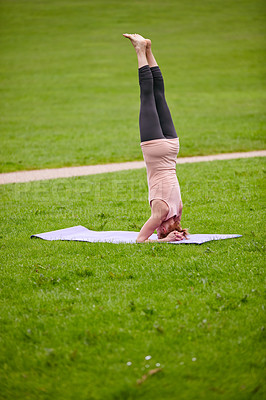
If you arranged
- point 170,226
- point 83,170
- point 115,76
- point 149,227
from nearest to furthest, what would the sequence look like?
1. point 149,227
2. point 170,226
3. point 83,170
4. point 115,76

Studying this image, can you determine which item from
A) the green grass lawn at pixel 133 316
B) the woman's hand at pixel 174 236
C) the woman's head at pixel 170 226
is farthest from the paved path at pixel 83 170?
the woman's hand at pixel 174 236

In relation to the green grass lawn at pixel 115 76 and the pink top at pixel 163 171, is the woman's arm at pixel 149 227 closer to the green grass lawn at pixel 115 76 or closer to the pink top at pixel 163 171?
the pink top at pixel 163 171

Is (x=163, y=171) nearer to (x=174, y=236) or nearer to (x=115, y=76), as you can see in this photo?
(x=174, y=236)

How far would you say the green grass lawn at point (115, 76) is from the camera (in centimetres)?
2012

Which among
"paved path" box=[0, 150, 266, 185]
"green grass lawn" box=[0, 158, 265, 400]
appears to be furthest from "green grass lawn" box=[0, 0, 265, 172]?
"green grass lawn" box=[0, 158, 265, 400]

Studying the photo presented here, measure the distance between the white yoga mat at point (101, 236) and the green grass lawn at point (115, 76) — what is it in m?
8.35

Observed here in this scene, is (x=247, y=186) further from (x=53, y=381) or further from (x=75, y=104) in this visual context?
(x=75, y=104)

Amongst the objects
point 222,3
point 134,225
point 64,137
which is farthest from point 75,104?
point 222,3

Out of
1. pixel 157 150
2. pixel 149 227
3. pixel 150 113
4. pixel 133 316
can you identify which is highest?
pixel 150 113

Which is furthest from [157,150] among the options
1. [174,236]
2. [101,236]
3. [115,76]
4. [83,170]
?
[115,76]

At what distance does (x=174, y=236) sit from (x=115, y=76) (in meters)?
32.5

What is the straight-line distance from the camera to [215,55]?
42.2 metres

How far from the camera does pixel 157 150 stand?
6516 mm

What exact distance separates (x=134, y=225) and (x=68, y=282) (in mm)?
2920
